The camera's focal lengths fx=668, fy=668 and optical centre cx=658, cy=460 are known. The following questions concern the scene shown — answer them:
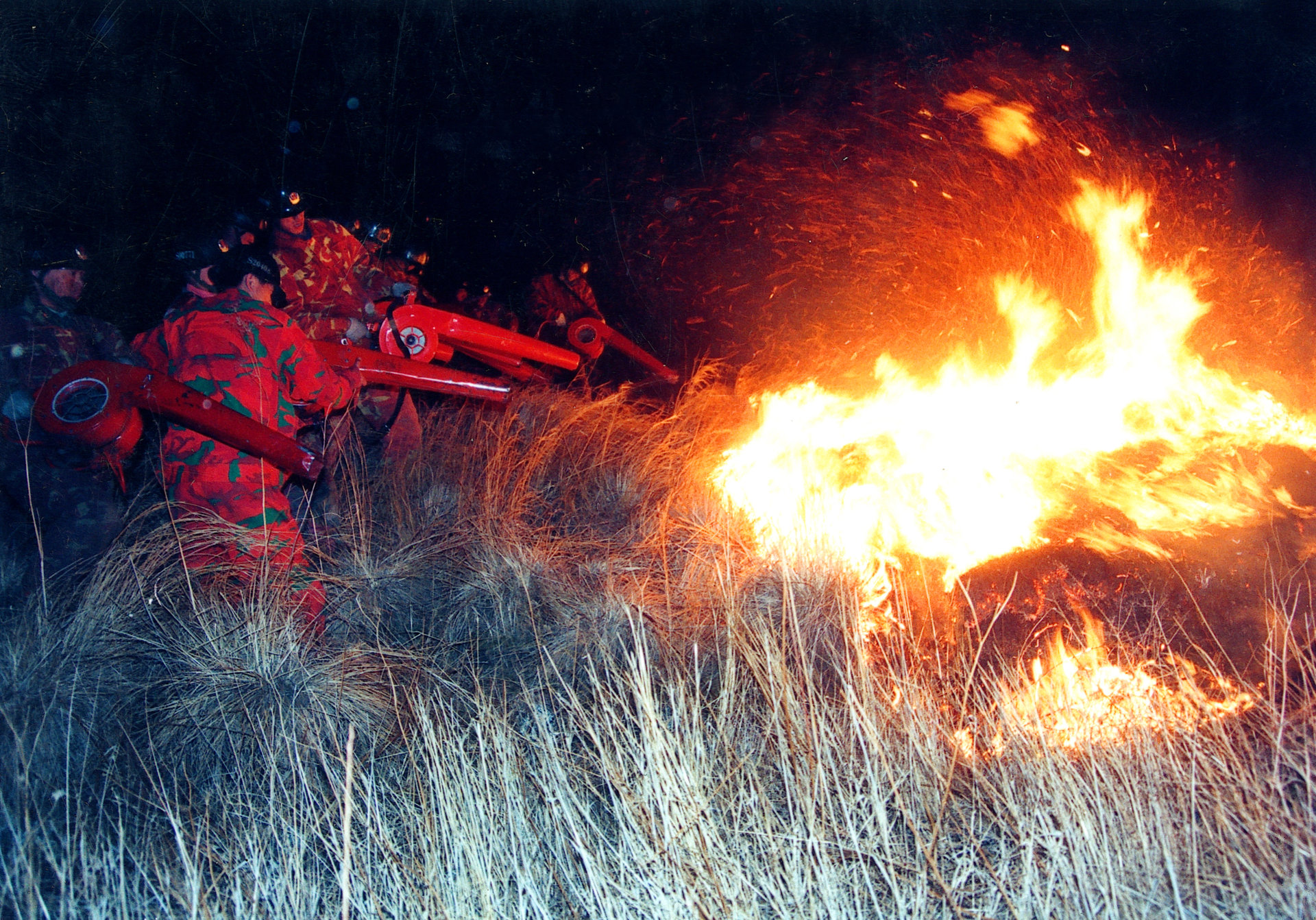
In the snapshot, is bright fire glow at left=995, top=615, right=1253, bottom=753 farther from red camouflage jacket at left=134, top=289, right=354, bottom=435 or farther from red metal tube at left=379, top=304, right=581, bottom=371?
red camouflage jacket at left=134, top=289, right=354, bottom=435

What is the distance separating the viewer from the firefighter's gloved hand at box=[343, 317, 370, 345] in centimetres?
213

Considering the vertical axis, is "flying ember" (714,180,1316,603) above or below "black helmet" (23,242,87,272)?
below

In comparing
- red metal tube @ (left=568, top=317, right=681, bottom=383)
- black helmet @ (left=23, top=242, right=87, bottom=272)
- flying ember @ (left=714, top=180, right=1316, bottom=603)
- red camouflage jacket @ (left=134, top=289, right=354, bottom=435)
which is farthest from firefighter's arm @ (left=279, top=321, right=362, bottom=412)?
flying ember @ (left=714, top=180, right=1316, bottom=603)

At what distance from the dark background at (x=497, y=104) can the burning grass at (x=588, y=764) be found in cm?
95

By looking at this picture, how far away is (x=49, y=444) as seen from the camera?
1.73 m

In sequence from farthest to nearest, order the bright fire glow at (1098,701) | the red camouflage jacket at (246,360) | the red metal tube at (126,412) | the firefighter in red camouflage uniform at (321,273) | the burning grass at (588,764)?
1. the firefighter in red camouflage uniform at (321,273)
2. the red camouflage jacket at (246,360)
3. the red metal tube at (126,412)
4. the bright fire glow at (1098,701)
5. the burning grass at (588,764)

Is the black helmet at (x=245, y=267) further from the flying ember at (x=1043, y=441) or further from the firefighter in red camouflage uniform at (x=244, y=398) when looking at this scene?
the flying ember at (x=1043, y=441)

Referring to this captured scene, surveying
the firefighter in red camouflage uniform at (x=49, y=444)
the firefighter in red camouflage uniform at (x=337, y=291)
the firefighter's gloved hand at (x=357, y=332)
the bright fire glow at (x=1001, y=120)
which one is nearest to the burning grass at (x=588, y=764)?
the firefighter in red camouflage uniform at (x=49, y=444)

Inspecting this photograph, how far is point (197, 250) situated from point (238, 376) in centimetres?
43

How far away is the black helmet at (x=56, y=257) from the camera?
1853mm

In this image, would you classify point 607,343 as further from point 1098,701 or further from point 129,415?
point 1098,701

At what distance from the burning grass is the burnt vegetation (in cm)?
1

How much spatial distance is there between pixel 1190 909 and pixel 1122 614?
69 cm

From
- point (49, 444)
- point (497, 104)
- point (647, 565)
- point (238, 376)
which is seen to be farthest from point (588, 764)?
point (497, 104)
